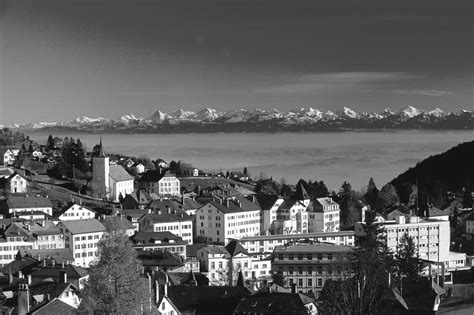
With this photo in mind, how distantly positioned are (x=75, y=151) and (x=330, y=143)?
58.3 meters

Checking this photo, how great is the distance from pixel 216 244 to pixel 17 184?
35.3 ft

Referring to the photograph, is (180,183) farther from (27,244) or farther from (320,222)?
(27,244)

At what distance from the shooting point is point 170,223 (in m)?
35.2

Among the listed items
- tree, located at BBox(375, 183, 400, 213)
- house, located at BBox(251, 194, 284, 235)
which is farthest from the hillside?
house, located at BBox(251, 194, 284, 235)

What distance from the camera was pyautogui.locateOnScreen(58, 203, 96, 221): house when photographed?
34.1 meters

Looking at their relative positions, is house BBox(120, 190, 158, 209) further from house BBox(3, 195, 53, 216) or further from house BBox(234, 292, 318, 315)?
house BBox(234, 292, 318, 315)

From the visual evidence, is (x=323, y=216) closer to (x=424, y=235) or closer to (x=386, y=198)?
(x=424, y=235)

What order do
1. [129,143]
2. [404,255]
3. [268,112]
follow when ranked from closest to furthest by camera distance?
[404,255] → [129,143] → [268,112]

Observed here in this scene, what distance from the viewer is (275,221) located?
39.9 meters

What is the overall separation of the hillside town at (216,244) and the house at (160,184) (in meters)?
0.08

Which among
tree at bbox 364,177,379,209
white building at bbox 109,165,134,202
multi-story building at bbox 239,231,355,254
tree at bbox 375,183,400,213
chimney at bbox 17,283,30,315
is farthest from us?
tree at bbox 364,177,379,209

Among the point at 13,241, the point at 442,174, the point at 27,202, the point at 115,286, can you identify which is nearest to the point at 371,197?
the point at 442,174

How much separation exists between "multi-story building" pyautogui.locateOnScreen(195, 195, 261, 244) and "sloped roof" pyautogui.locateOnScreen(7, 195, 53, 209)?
598 cm

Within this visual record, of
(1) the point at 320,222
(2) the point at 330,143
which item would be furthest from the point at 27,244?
(2) the point at 330,143
